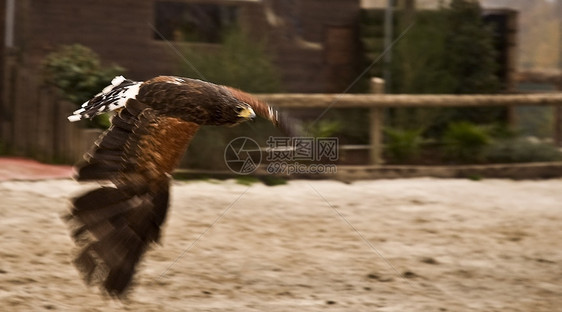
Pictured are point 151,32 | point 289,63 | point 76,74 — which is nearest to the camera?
point 76,74

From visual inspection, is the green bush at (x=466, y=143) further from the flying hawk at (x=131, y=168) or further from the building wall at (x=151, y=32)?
the flying hawk at (x=131, y=168)

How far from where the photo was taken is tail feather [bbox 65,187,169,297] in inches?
183

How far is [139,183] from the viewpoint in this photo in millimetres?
4949

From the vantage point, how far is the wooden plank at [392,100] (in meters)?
11.2

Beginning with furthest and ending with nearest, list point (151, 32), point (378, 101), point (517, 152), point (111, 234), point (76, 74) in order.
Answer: point (151, 32), point (517, 152), point (76, 74), point (378, 101), point (111, 234)

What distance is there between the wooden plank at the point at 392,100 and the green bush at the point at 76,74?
224cm

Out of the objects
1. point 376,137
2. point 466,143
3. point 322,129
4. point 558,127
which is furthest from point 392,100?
point 558,127

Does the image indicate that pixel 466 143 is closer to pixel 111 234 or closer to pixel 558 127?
pixel 558 127

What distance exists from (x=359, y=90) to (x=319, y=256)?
22.5 ft

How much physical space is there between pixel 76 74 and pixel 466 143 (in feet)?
17.2

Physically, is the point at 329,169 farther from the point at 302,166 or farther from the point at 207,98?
the point at 207,98

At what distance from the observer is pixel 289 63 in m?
14.3

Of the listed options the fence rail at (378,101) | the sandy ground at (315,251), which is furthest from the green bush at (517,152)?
the sandy ground at (315,251)

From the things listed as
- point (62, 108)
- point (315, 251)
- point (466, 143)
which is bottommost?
point (315, 251)
